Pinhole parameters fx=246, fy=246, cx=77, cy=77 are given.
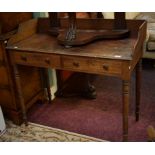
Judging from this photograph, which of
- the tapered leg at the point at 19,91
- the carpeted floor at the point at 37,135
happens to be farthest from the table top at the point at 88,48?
the carpeted floor at the point at 37,135

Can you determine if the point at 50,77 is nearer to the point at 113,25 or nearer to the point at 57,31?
the point at 57,31

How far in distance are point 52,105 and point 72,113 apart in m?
0.26

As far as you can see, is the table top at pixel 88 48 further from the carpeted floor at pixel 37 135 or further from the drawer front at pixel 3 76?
the carpeted floor at pixel 37 135

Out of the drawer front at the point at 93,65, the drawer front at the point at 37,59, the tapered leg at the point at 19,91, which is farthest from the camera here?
the tapered leg at the point at 19,91

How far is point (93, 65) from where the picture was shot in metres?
1.53

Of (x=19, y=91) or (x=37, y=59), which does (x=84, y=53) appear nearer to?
(x=37, y=59)

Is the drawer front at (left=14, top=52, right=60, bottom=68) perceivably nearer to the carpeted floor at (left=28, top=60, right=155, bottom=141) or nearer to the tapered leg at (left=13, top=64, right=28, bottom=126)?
the tapered leg at (left=13, top=64, right=28, bottom=126)

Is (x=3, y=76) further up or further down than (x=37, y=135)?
further up

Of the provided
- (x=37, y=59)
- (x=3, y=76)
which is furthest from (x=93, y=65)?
(x=3, y=76)

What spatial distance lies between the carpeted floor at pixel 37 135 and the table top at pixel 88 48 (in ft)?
2.39

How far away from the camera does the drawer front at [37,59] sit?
5.42ft

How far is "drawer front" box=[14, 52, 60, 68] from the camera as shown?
1.65 meters

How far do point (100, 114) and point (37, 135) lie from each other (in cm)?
59

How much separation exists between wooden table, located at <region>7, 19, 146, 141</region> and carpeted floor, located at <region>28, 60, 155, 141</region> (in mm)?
205
